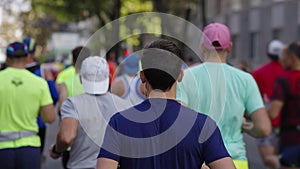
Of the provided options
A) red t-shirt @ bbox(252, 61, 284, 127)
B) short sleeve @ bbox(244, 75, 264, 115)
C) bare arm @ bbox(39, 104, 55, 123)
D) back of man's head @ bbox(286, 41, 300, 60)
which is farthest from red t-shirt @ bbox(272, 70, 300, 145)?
bare arm @ bbox(39, 104, 55, 123)

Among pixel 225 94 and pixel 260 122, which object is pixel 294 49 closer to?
pixel 260 122

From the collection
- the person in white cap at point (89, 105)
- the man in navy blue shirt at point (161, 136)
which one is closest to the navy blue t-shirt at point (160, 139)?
the man in navy blue shirt at point (161, 136)

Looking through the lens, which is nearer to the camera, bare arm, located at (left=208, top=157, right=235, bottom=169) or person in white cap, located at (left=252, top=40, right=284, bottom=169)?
bare arm, located at (left=208, top=157, right=235, bottom=169)

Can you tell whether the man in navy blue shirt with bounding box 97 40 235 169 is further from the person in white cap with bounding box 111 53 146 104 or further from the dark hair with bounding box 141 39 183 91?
the person in white cap with bounding box 111 53 146 104

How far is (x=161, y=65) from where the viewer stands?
→ 321 cm

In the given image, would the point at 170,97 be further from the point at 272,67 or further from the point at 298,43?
the point at 272,67

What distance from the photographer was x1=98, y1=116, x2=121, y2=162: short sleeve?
314 centimetres

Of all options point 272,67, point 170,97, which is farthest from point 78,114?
point 272,67

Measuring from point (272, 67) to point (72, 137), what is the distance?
4755mm

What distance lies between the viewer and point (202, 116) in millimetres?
3209

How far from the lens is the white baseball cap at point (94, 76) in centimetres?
520

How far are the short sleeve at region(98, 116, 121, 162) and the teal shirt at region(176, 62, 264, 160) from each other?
1.41 m

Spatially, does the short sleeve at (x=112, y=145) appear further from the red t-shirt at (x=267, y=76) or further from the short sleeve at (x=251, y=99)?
the red t-shirt at (x=267, y=76)

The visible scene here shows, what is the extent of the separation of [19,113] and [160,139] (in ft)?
9.79
